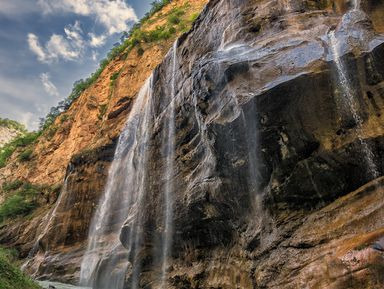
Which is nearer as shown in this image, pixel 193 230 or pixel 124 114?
pixel 193 230

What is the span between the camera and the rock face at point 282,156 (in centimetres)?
857

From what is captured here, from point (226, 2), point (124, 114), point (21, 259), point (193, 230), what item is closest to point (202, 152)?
point (193, 230)

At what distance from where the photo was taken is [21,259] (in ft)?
97.6

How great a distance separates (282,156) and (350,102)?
200 cm

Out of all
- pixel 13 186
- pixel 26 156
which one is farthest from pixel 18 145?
pixel 13 186

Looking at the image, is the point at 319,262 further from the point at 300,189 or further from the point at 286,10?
the point at 286,10

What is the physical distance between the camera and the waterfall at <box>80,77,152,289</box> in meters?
18.6

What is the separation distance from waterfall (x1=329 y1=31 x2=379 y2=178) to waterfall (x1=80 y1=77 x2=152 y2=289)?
9.63m

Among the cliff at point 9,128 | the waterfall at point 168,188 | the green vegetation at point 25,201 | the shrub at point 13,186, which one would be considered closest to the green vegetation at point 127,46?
the shrub at point 13,186

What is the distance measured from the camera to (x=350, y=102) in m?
9.62

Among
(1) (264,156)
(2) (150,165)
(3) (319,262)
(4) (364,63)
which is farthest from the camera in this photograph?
(2) (150,165)

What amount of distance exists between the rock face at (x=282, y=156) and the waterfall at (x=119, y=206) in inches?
150

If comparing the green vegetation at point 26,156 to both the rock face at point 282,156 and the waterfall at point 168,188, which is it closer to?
the waterfall at point 168,188

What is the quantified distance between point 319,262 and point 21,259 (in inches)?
1058
